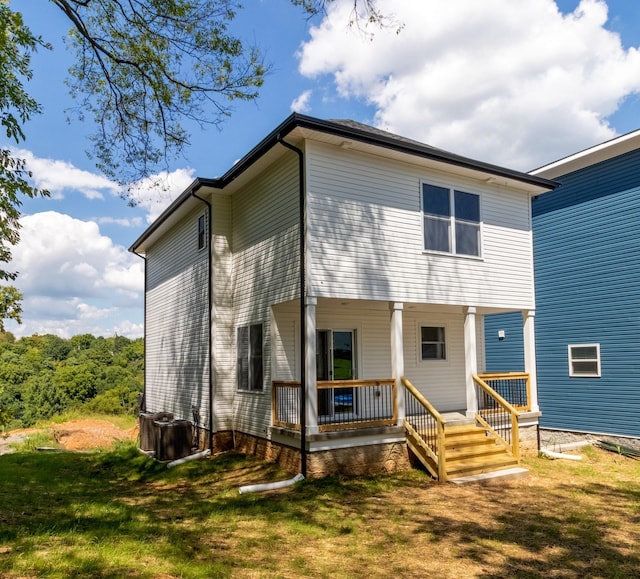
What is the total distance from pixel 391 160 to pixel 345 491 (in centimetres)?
639

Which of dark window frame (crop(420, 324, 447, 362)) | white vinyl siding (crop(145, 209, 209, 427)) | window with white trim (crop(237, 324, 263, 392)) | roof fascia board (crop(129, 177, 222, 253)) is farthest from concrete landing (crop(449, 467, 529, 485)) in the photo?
roof fascia board (crop(129, 177, 222, 253))

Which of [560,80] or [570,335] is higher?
[560,80]

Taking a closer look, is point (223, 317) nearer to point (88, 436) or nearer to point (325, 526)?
point (325, 526)

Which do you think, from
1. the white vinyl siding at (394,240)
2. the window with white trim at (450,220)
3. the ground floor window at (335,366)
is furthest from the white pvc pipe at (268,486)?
the window with white trim at (450,220)

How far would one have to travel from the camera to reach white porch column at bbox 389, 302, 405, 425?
10.1 m

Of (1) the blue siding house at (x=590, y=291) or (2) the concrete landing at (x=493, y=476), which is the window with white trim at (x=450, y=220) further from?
(2) the concrete landing at (x=493, y=476)

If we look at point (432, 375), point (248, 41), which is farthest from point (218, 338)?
point (248, 41)

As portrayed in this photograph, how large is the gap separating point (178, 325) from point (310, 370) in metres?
7.03

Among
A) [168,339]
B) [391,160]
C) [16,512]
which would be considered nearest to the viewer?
[16,512]

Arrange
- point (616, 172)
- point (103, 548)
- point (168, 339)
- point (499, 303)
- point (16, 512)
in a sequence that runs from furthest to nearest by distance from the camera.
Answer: point (168, 339) < point (616, 172) < point (499, 303) < point (16, 512) < point (103, 548)

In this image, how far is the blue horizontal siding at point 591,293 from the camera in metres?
13.0

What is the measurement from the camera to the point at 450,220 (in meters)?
11.6

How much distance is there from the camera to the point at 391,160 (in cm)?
1073

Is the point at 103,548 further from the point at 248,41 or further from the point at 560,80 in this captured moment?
the point at 560,80
